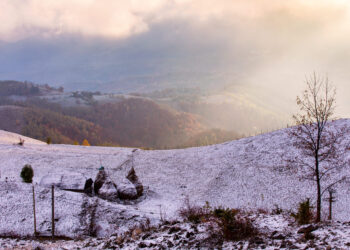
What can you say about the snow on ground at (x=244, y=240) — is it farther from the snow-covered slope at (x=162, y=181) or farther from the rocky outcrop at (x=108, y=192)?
the rocky outcrop at (x=108, y=192)

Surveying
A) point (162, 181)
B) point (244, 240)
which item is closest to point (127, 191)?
point (162, 181)

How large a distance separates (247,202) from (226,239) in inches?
538

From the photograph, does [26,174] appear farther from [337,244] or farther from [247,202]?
[337,244]

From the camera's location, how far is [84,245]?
48.2 feet

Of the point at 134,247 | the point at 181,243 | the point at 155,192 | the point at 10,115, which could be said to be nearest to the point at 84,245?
the point at 134,247

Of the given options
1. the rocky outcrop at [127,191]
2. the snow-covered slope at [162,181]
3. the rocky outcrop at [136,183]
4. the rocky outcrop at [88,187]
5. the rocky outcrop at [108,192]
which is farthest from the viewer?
the rocky outcrop at [136,183]

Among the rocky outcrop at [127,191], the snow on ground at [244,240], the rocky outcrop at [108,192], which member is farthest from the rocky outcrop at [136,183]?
the snow on ground at [244,240]

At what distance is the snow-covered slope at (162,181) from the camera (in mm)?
20734

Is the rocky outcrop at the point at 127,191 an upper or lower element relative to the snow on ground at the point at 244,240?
lower

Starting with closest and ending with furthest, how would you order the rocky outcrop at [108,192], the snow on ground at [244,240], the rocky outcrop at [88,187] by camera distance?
the snow on ground at [244,240] < the rocky outcrop at [108,192] < the rocky outcrop at [88,187]

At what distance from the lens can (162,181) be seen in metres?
29.4

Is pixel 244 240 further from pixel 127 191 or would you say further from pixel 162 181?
pixel 162 181

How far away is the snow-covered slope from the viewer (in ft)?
68.0

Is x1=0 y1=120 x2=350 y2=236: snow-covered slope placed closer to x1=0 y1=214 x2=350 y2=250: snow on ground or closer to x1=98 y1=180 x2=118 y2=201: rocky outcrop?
x1=98 y1=180 x2=118 y2=201: rocky outcrop
